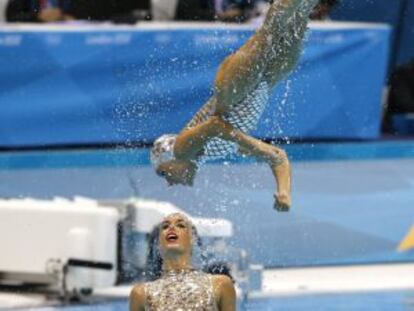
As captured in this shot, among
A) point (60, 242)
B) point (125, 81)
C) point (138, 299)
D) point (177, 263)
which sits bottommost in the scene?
point (60, 242)

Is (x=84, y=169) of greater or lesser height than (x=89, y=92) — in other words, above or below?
below

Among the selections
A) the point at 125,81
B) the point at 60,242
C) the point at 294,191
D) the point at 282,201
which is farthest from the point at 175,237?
the point at 125,81

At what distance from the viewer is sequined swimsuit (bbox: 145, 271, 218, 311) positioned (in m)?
4.43

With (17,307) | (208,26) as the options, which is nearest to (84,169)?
(208,26)

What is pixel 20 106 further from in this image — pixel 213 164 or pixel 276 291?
pixel 276 291

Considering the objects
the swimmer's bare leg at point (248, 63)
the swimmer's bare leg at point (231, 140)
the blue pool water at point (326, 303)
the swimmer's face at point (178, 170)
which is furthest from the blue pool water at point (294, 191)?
the swimmer's bare leg at point (248, 63)

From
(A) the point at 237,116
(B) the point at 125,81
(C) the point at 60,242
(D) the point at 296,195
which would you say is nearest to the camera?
(A) the point at 237,116

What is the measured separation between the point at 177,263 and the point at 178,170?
0.94 meters

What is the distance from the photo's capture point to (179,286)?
4.45 metres

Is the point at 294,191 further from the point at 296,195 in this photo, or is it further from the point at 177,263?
the point at 177,263

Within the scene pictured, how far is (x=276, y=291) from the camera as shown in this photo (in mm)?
7145

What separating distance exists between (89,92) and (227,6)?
175 cm

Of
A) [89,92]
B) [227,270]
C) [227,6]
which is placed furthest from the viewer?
[227,6]

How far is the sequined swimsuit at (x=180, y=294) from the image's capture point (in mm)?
4430
